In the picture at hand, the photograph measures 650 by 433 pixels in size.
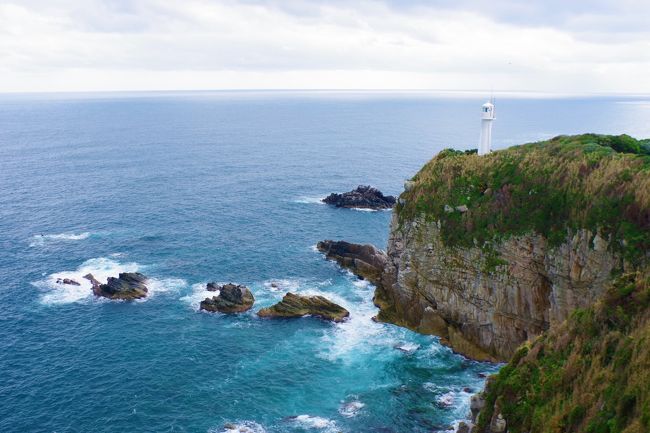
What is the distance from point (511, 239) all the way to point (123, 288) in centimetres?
5379

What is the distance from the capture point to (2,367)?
59188 millimetres

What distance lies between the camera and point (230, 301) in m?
73.4

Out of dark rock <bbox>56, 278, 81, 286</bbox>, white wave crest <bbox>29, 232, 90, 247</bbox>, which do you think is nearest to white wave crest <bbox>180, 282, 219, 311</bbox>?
dark rock <bbox>56, 278, 81, 286</bbox>

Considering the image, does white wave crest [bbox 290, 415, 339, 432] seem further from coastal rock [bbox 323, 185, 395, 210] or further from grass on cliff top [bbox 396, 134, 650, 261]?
coastal rock [bbox 323, 185, 395, 210]

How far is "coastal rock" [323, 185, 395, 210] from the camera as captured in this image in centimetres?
11869

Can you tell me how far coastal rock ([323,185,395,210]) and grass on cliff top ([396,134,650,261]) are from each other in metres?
41.6

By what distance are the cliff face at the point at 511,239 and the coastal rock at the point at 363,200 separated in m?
42.9

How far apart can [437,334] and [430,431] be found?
18928 millimetres

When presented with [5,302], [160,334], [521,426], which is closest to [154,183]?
[5,302]

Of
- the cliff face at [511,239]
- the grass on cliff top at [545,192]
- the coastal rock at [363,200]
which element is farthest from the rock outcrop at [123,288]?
the coastal rock at [363,200]

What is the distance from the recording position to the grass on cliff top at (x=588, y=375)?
26.6 meters

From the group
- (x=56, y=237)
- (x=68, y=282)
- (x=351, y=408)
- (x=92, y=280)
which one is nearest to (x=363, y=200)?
(x=92, y=280)

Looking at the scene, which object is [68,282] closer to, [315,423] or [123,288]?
[123,288]

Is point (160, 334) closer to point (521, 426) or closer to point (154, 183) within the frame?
point (521, 426)
